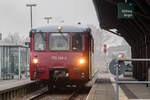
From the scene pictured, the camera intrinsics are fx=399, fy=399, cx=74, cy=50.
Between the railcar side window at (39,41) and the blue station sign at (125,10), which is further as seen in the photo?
the railcar side window at (39,41)

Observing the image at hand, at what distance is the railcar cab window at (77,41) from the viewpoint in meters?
17.2

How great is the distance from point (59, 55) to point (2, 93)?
12.8 feet

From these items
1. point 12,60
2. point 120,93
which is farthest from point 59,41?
point 12,60

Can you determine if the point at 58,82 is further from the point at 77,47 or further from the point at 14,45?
the point at 14,45

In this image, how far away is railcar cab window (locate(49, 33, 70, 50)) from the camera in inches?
679

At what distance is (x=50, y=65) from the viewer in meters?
17.0

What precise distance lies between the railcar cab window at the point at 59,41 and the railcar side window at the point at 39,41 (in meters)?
0.31

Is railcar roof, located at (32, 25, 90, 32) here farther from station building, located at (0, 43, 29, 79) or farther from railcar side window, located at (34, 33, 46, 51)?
station building, located at (0, 43, 29, 79)

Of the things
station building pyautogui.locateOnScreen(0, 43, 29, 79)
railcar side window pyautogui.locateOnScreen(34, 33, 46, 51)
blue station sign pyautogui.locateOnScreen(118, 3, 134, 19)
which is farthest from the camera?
station building pyautogui.locateOnScreen(0, 43, 29, 79)

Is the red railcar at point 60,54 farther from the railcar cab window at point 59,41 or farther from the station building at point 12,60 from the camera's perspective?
the station building at point 12,60

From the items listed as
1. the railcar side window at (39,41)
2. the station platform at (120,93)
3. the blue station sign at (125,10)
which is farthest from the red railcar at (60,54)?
the blue station sign at (125,10)

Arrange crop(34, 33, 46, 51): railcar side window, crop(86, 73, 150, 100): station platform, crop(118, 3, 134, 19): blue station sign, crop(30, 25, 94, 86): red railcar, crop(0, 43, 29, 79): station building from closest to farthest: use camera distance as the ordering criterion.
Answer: crop(86, 73, 150, 100): station platform, crop(30, 25, 94, 86): red railcar, crop(118, 3, 134, 19): blue station sign, crop(34, 33, 46, 51): railcar side window, crop(0, 43, 29, 79): station building

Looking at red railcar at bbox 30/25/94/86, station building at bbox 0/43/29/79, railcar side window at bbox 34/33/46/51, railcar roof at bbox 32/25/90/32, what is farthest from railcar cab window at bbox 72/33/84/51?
station building at bbox 0/43/29/79

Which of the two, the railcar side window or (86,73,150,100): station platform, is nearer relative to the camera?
(86,73,150,100): station platform
